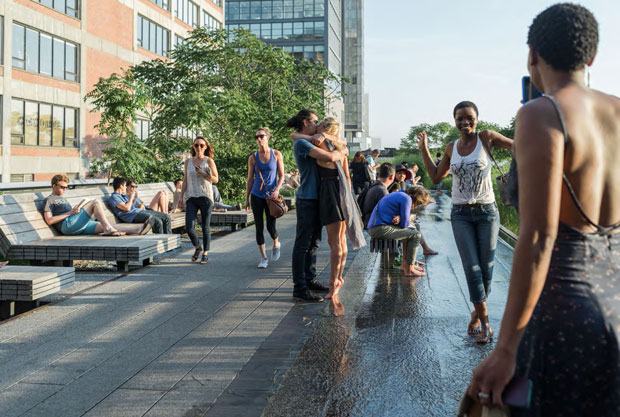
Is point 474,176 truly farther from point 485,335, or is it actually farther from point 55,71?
point 55,71

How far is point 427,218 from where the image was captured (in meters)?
19.3

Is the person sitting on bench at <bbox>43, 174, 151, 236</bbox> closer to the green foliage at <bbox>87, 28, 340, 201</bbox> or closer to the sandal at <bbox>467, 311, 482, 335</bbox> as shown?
the sandal at <bbox>467, 311, 482, 335</bbox>

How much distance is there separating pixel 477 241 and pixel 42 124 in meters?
32.7

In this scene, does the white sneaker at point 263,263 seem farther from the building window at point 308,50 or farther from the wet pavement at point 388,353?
the building window at point 308,50

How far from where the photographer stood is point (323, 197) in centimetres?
683

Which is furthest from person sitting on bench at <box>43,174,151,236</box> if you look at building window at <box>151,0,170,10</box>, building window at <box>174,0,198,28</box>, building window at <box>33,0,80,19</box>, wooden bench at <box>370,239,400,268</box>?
building window at <box>174,0,198,28</box>

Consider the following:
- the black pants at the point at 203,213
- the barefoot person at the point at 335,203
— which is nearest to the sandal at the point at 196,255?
the black pants at the point at 203,213

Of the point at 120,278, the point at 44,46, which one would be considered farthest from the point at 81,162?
the point at 120,278

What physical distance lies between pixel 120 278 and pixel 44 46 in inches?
1163

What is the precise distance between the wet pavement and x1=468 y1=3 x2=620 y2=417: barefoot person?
2094mm

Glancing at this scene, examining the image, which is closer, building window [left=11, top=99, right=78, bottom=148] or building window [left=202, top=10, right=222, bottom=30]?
building window [left=11, top=99, right=78, bottom=148]

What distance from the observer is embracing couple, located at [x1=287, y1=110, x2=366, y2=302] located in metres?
6.78

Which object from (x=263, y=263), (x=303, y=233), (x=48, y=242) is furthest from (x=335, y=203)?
(x=48, y=242)

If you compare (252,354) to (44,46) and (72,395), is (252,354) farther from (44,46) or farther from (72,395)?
(44,46)
